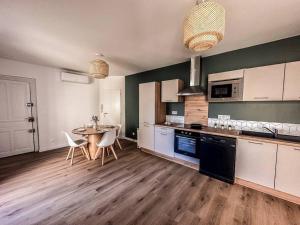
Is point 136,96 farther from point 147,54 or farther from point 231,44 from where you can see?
point 231,44

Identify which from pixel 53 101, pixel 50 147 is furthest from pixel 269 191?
pixel 53 101

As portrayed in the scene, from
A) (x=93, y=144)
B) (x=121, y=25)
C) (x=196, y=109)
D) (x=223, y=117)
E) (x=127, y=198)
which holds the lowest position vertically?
(x=127, y=198)

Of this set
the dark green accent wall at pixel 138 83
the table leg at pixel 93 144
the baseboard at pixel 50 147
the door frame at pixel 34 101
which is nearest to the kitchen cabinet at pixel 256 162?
the dark green accent wall at pixel 138 83

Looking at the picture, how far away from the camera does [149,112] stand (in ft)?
12.5

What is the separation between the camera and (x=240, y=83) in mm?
2500

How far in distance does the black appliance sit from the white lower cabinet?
1.44m

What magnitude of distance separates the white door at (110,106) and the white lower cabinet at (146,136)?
173 centimetres

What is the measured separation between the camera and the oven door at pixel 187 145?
9.32ft

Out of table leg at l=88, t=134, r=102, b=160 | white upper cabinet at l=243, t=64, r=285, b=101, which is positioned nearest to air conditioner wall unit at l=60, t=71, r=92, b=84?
table leg at l=88, t=134, r=102, b=160

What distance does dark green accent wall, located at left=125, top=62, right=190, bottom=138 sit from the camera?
3.66m

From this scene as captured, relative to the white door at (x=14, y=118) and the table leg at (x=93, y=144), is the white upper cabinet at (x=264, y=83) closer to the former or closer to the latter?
the table leg at (x=93, y=144)

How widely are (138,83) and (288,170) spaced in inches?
165

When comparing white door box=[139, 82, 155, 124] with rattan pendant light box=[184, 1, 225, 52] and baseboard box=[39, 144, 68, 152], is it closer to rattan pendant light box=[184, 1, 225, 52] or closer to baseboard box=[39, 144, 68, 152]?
rattan pendant light box=[184, 1, 225, 52]

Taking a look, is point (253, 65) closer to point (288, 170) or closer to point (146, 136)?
point (288, 170)
